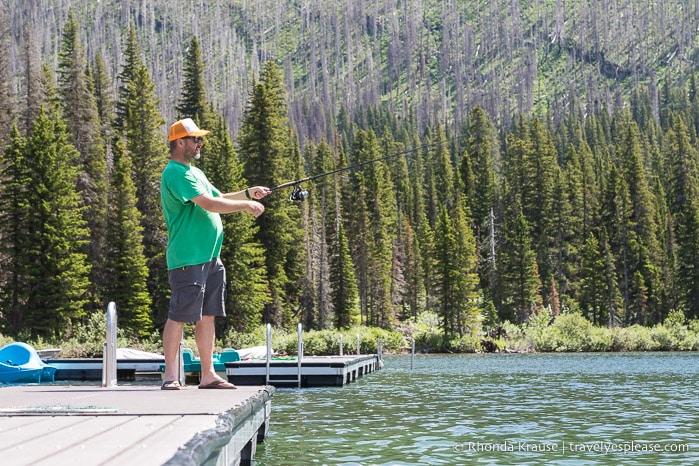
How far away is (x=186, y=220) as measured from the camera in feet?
25.6

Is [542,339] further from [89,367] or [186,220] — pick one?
[186,220]

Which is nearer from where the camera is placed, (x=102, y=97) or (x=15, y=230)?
(x=15, y=230)

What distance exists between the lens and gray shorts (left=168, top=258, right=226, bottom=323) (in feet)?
25.0

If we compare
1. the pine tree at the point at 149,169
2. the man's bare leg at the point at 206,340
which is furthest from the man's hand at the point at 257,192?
the pine tree at the point at 149,169

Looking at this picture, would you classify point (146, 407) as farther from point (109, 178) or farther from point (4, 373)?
A: point (109, 178)

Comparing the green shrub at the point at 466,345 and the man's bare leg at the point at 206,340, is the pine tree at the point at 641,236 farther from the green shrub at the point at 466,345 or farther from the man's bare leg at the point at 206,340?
the man's bare leg at the point at 206,340

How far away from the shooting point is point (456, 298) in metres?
59.8

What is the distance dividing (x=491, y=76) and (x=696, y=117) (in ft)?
119

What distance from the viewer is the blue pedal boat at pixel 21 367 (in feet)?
67.5

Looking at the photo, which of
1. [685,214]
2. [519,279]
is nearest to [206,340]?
[519,279]

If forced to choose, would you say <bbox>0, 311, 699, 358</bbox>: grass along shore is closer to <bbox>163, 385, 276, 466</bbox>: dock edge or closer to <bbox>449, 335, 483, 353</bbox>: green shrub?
<bbox>449, 335, 483, 353</bbox>: green shrub

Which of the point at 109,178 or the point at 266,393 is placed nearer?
the point at 266,393

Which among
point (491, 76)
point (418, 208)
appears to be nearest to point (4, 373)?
point (418, 208)

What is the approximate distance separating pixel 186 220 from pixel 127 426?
121 inches
